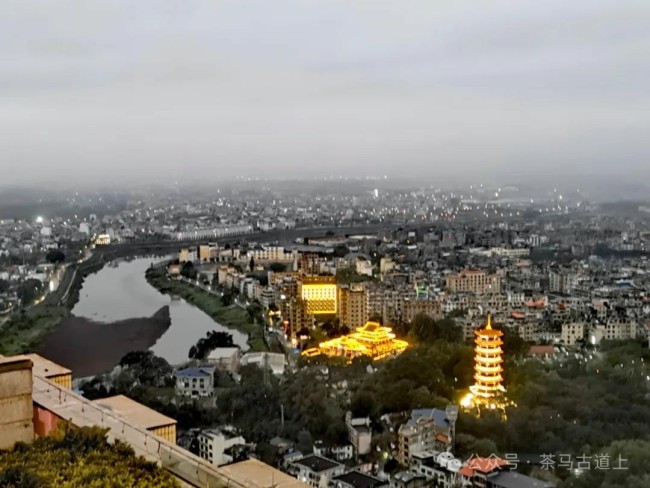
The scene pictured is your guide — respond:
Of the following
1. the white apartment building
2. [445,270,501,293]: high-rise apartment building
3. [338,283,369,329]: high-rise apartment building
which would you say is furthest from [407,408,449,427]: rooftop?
[445,270,501,293]: high-rise apartment building

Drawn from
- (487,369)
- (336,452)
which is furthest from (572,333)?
(336,452)

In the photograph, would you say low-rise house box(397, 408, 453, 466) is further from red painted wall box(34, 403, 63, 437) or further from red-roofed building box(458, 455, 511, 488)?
red painted wall box(34, 403, 63, 437)

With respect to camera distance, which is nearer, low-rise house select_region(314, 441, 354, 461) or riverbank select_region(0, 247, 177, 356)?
low-rise house select_region(314, 441, 354, 461)

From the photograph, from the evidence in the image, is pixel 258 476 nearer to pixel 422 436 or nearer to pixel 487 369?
pixel 422 436

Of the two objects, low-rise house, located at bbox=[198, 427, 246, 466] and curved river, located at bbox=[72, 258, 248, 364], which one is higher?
low-rise house, located at bbox=[198, 427, 246, 466]

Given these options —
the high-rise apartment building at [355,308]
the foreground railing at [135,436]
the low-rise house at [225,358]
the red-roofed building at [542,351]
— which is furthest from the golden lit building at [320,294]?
the foreground railing at [135,436]

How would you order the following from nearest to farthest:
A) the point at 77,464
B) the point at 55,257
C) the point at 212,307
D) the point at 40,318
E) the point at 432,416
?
the point at 77,464 → the point at 432,416 → the point at 40,318 → the point at 212,307 → the point at 55,257

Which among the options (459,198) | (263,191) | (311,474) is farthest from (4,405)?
(263,191)
